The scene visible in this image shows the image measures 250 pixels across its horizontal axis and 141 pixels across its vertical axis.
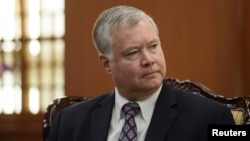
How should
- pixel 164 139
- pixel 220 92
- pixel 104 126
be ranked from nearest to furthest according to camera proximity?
pixel 164 139
pixel 104 126
pixel 220 92

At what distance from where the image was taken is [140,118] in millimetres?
1908

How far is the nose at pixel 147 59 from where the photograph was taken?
1.85 m

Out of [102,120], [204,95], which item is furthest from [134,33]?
[204,95]

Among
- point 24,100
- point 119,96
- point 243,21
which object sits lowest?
point 24,100

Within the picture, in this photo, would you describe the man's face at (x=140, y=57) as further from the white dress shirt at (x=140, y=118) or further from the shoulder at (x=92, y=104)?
the shoulder at (x=92, y=104)

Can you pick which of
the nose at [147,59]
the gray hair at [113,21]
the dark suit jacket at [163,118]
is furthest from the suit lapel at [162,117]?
the gray hair at [113,21]

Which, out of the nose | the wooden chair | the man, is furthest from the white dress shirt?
the wooden chair

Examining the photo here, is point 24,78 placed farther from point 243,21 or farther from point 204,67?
point 243,21

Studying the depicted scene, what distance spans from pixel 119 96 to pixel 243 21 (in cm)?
194

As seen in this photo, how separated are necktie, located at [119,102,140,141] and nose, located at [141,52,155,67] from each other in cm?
16

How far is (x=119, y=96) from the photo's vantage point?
1.99 m

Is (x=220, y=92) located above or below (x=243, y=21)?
below

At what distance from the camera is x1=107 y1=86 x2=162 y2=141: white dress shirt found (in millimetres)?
1880

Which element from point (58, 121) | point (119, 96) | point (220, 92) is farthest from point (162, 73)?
point (220, 92)
